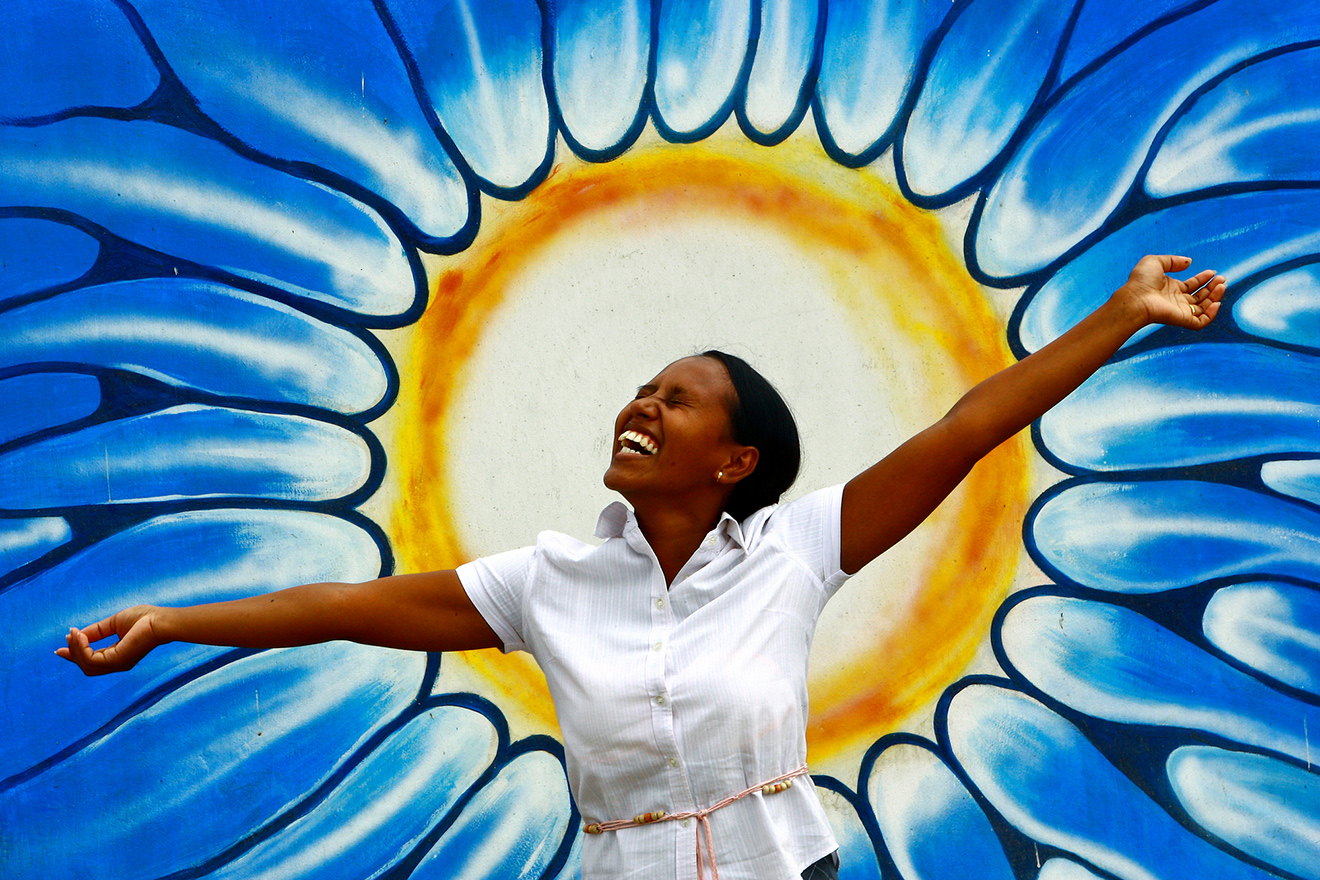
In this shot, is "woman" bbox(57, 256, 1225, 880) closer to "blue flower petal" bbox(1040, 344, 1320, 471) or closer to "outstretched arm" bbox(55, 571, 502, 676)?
"outstretched arm" bbox(55, 571, 502, 676)

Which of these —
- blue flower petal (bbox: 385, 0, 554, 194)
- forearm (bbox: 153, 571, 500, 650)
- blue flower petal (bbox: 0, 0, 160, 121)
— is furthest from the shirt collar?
blue flower petal (bbox: 0, 0, 160, 121)

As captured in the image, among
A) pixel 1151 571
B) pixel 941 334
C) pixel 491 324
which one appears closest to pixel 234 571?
pixel 491 324

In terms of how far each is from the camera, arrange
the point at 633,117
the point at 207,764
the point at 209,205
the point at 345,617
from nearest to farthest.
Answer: the point at 345,617, the point at 207,764, the point at 209,205, the point at 633,117

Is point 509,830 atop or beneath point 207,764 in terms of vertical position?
beneath

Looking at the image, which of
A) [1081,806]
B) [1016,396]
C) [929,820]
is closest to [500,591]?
[1016,396]

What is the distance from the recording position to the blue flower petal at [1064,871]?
258 centimetres

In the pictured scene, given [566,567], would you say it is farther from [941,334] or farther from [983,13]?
[983,13]

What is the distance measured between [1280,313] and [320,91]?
2.27 meters

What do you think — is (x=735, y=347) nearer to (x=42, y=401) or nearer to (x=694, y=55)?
(x=694, y=55)

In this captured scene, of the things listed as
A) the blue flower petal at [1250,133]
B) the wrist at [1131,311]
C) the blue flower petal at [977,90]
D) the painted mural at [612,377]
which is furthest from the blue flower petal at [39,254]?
the blue flower petal at [1250,133]

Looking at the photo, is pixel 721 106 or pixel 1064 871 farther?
pixel 721 106

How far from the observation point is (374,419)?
104 inches

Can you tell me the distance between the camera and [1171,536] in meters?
2.63

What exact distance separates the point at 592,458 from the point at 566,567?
853 mm
